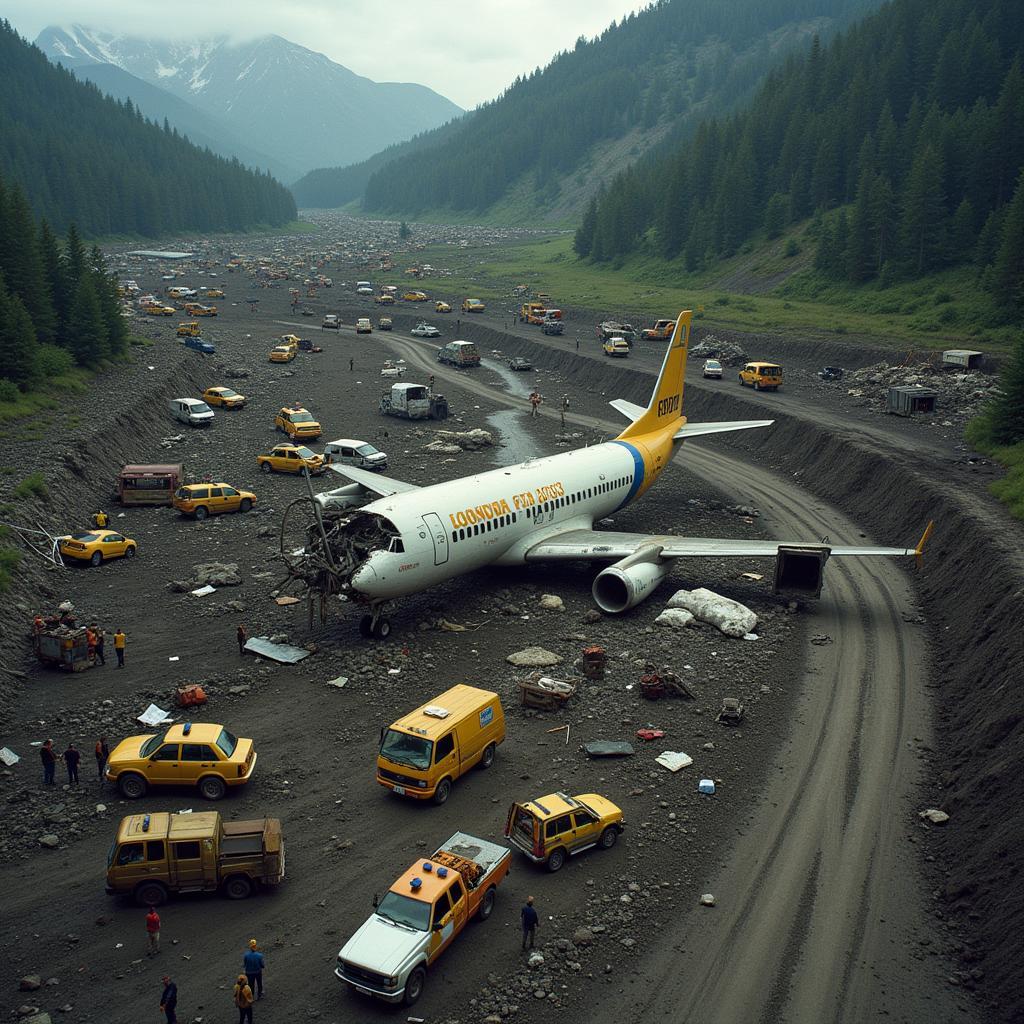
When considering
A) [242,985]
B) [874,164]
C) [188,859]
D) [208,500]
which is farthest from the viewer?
[874,164]

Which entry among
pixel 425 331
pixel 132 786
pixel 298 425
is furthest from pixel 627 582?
pixel 425 331

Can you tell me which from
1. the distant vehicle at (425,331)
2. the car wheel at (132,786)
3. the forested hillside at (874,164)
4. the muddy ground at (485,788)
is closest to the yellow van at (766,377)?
the forested hillside at (874,164)

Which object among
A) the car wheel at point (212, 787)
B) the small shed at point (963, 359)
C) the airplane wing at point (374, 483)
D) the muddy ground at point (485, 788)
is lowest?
the muddy ground at point (485, 788)

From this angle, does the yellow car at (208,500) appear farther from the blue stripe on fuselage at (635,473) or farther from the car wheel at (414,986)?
the car wheel at (414,986)

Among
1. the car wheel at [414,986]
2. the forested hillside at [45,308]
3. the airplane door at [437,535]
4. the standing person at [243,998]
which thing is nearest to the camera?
the standing person at [243,998]

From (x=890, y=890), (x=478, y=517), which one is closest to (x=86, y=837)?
(x=478, y=517)

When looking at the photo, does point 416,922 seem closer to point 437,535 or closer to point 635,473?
point 437,535

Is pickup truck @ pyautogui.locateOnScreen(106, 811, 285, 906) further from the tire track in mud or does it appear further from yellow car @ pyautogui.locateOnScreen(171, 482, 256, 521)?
yellow car @ pyautogui.locateOnScreen(171, 482, 256, 521)
